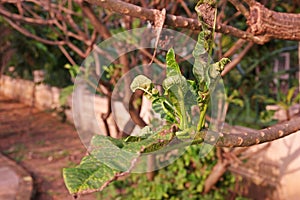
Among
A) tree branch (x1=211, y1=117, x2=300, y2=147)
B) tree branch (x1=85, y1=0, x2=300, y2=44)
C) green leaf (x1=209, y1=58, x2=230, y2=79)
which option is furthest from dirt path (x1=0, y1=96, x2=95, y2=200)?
green leaf (x1=209, y1=58, x2=230, y2=79)

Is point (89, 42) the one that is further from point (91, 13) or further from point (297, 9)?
point (297, 9)

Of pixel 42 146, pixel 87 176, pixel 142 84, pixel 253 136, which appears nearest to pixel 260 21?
pixel 253 136

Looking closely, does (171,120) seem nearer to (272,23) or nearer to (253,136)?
(253,136)

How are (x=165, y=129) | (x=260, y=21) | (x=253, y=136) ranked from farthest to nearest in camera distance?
(x=260, y=21) → (x=253, y=136) → (x=165, y=129)

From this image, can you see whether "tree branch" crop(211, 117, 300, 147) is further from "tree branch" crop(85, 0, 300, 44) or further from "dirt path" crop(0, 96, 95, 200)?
"dirt path" crop(0, 96, 95, 200)

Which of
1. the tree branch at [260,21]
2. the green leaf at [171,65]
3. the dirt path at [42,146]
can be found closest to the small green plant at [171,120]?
the green leaf at [171,65]

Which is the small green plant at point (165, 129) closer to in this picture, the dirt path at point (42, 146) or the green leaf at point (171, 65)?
the green leaf at point (171, 65)
